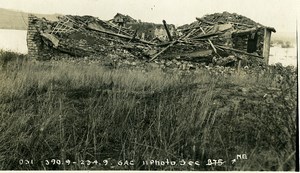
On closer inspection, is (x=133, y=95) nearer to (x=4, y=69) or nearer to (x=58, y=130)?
(x=58, y=130)

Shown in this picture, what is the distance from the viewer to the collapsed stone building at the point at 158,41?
935cm

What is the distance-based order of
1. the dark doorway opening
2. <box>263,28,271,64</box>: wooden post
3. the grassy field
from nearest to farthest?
the grassy field < <box>263,28,271,64</box>: wooden post < the dark doorway opening

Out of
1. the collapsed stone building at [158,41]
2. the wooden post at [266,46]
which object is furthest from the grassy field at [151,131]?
the wooden post at [266,46]

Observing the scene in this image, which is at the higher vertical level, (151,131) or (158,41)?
(158,41)

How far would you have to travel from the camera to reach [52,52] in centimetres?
1005

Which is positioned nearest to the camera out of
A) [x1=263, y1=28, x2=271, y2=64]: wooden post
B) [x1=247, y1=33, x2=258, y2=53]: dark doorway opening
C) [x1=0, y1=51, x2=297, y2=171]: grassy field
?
[x1=0, y1=51, x2=297, y2=171]: grassy field

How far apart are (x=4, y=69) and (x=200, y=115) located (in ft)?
11.0

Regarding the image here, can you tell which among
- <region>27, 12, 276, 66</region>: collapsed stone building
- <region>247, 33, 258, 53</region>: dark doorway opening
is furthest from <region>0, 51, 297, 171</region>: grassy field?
<region>247, 33, 258, 53</region>: dark doorway opening

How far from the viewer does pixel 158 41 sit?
428 inches

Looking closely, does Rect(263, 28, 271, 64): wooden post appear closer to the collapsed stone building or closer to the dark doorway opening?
the collapsed stone building

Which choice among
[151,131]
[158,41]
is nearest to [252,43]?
[158,41]

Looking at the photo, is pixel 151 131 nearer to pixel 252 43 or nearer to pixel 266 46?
pixel 252 43

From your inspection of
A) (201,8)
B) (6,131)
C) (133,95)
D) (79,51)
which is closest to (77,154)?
(6,131)

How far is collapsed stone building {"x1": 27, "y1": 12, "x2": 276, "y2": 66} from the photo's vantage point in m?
9.35
